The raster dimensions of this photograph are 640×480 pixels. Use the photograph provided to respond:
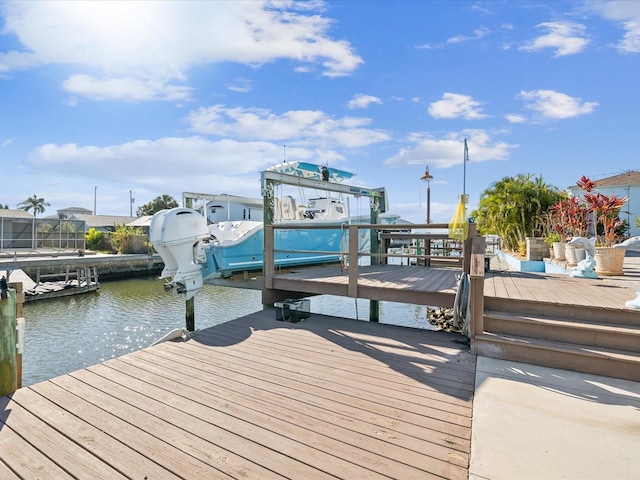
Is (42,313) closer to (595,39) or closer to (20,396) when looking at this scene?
(20,396)

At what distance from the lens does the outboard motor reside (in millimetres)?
6293

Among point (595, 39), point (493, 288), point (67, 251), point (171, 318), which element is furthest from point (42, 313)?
point (595, 39)

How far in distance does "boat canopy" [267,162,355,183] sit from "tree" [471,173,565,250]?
9295mm

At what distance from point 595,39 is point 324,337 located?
7.77m

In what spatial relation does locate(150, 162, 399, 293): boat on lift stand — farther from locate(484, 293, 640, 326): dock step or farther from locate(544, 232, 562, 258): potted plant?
locate(544, 232, 562, 258): potted plant

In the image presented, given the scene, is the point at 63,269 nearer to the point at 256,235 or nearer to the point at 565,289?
the point at 256,235

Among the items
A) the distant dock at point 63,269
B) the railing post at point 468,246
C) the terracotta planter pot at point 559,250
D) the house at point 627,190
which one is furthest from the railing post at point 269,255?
the house at point 627,190

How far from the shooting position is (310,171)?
9.33m

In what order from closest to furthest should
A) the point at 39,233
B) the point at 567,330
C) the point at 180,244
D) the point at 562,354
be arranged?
the point at 562,354, the point at 567,330, the point at 180,244, the point at 39,233

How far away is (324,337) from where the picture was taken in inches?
191

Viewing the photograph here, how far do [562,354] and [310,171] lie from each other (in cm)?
707

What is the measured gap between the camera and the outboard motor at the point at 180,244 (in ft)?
20.6

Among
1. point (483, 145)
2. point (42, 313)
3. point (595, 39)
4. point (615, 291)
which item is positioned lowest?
point (42, 313)

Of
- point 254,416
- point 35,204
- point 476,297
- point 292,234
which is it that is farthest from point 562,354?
point 35,204
